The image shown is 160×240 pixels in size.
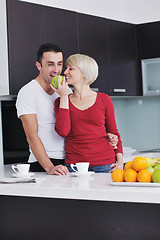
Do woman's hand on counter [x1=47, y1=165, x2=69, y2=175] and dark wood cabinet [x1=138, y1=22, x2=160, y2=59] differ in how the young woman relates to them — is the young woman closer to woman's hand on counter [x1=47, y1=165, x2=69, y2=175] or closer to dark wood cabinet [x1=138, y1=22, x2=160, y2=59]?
woman's hand on counter [x1=47, y1=165, x2=69, y2=175]

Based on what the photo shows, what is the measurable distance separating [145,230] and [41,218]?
51 cm

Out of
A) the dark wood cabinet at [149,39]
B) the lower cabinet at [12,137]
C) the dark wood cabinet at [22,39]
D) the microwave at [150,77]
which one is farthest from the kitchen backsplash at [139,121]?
the dark wood cabinet at [22,39]

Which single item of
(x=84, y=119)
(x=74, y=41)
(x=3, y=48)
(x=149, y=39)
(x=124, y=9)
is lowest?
(x=84, y=119)

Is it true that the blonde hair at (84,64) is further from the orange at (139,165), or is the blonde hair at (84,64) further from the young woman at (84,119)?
the orange at (139,165)

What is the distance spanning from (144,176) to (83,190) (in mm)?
260

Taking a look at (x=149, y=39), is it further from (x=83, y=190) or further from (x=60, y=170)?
(x=83, y=190)

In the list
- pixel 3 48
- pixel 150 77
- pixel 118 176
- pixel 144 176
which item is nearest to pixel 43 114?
A: pixel 3 48

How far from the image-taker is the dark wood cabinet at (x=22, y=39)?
3211mm

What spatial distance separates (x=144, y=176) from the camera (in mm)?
1772

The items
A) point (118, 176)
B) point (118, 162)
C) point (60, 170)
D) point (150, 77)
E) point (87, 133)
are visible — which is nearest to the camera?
point (118, 176)

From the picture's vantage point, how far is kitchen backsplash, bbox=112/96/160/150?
16.0ft

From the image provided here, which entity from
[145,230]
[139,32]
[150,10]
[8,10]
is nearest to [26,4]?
[8,10]

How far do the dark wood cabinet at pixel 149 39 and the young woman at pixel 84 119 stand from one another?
2004 millimetres

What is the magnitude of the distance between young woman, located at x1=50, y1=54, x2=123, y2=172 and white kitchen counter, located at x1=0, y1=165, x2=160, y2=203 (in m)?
0.28
